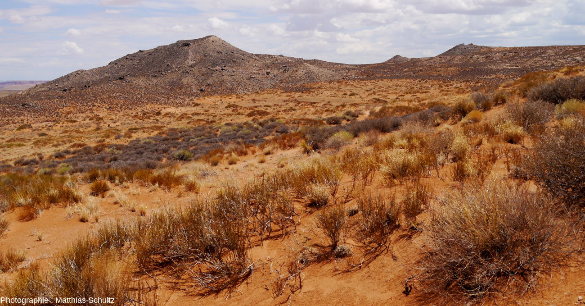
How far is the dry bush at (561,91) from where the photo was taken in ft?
42.0

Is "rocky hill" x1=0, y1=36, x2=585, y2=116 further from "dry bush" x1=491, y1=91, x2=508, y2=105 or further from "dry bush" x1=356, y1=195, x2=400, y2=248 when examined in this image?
"dry bush" x1=356, y1=195, x2=400, y2=248

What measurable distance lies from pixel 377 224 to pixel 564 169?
2.45m

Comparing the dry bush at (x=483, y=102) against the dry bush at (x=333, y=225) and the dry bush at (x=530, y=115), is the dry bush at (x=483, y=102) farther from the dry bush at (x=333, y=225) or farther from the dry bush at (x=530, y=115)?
the dry bush at (x=333, y=225)

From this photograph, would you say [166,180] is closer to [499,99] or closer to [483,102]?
[483,102]

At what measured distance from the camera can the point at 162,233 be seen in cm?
541

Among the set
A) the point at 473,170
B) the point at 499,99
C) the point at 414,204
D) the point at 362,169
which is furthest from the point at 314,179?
the point at 499,99

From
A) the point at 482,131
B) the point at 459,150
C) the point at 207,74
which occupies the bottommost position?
the point at 459,150

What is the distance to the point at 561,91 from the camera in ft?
44.1

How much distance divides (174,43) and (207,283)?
124248 mm

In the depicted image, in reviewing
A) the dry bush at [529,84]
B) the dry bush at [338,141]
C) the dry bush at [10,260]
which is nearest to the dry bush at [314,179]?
the dry bush at [10,260]

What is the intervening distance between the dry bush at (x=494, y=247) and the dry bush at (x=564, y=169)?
0.52 meters

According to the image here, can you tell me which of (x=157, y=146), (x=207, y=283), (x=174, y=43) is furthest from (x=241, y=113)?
(x=174, y=43)

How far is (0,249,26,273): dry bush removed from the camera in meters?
5.78

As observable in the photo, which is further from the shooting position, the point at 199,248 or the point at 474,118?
the point at 474,118
